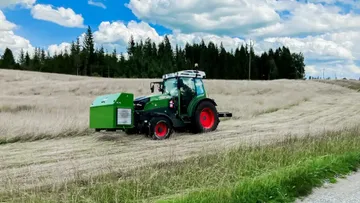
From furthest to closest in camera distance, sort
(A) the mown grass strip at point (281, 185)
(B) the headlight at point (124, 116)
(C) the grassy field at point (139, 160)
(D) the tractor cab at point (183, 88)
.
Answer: (D) the tractor cab at point (183, 88) → (B) the headlight at point (124, 116) → (C) the grassy field at point (139, 160) → (A) the mown grass strip at point (281, 185)

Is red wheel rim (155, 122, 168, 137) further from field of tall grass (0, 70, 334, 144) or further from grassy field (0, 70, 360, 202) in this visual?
field of tall grass (0, 70, 334, 144)

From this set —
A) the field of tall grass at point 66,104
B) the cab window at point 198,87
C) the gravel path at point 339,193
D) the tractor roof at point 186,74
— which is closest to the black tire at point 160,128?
the tractor roof at point 186,74

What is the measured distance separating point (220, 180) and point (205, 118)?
880 centimetres

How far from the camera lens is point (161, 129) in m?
14.1

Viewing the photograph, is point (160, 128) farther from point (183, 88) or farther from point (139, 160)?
point (139, 160)

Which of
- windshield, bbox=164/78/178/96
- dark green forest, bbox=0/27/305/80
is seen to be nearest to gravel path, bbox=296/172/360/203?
windshield, bbox=164/78/178/96

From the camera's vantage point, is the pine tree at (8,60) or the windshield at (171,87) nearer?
the windshield at (171,87)

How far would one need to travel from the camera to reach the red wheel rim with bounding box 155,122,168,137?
548 inches

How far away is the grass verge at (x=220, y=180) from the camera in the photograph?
638 cm

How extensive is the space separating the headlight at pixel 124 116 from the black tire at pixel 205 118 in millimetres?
2936

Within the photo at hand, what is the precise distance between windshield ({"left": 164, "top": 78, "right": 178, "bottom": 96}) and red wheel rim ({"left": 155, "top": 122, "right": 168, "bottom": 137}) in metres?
1.53

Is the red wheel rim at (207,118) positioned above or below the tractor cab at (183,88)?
below

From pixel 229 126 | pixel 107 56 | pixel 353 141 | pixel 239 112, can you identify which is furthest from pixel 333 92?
pixel 107 56

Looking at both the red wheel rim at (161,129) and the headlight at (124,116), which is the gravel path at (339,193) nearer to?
the red wheel rim at (161,129)
